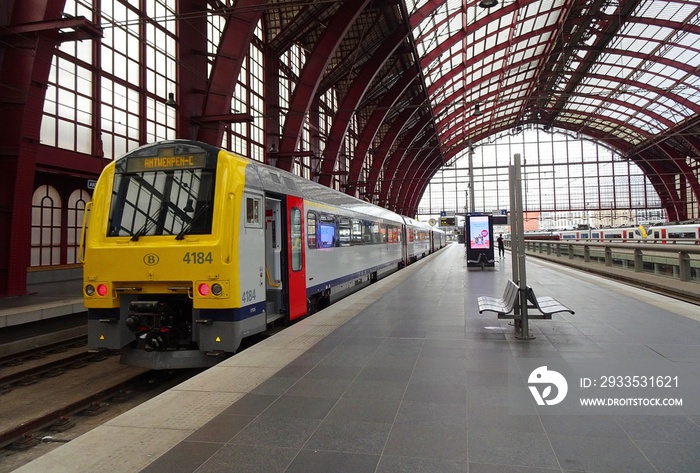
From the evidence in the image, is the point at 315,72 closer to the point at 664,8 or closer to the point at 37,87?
the point at 37,87

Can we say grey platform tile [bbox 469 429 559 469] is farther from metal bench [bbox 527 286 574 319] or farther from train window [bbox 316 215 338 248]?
train window [bbox 316 215 338 248]

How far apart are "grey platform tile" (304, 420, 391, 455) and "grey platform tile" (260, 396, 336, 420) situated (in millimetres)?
207

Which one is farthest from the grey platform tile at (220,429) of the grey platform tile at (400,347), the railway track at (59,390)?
the railway track at (59,390)

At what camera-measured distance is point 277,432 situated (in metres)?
3.32

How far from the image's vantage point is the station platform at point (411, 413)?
2.87 meters

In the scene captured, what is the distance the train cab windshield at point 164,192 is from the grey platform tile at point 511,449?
4473 mm

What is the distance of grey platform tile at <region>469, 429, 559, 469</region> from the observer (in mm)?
2789

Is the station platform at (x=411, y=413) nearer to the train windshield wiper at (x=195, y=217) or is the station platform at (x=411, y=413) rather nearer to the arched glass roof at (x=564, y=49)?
the train windshield wiper at (x=195, y=217)

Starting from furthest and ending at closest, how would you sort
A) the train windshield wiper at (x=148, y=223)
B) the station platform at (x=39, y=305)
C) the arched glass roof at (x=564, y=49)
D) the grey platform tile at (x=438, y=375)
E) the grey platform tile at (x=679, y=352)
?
the arched glass roof at (x=564, y=49) < the station platform at (x=39, y=305) < the train windshield wiper at (x=148, y=223) < the grey platform tile at (x=679, y=352) < the grey platform tile at (x=438, y=375)

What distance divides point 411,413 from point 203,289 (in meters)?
3.49

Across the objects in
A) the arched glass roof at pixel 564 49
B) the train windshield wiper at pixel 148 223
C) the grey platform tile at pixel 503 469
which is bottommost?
the grey platform tile at pixel 503 469

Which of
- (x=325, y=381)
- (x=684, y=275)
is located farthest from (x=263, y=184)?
(x=684, y=275)

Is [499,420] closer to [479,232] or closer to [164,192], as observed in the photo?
[164,192]

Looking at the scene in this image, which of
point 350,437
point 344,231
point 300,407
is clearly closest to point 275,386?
point 300,407
